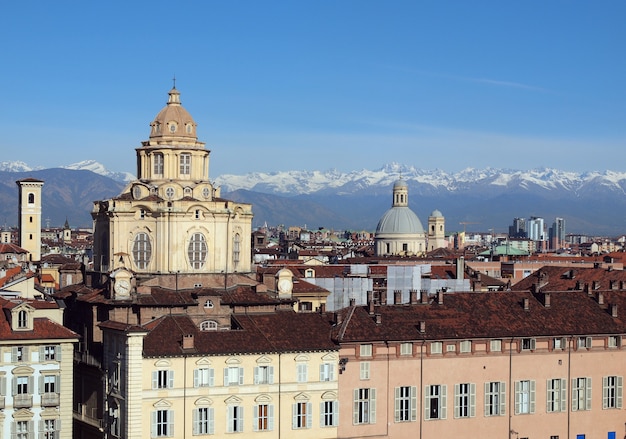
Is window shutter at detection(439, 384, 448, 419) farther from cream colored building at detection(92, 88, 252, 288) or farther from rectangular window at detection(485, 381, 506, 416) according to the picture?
cream colored building at detection(92, 88, 252, 288)

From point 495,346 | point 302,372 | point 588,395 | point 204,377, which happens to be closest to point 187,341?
point 204,377

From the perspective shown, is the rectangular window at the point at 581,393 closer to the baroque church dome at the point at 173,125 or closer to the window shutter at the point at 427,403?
the window shutter at the point at 427,403

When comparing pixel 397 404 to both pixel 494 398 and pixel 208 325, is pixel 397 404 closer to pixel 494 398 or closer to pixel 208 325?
pixel 494 398

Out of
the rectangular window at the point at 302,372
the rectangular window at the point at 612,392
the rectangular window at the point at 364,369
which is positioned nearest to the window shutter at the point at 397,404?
the rectangular window at the point at 364,369

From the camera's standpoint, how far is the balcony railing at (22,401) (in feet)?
225

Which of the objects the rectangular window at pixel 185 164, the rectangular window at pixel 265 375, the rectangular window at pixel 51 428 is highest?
the rectangular window at pixel 185 164

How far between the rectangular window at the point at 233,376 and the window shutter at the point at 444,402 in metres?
11.8

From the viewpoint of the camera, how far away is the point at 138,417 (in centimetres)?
6819

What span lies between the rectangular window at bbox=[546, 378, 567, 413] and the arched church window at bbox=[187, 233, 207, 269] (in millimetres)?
21211

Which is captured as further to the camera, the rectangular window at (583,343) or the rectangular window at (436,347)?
the rectangular window at (583,343)

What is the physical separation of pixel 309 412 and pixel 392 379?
199 inches

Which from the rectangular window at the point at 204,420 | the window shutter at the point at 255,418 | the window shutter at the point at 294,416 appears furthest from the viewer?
the window shutter at the point at 294,416

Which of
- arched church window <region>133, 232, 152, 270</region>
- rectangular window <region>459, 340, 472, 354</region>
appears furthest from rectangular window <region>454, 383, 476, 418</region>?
arched church window <region>133, 232, 152, 270</region>

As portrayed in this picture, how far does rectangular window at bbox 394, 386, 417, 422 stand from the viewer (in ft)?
244
